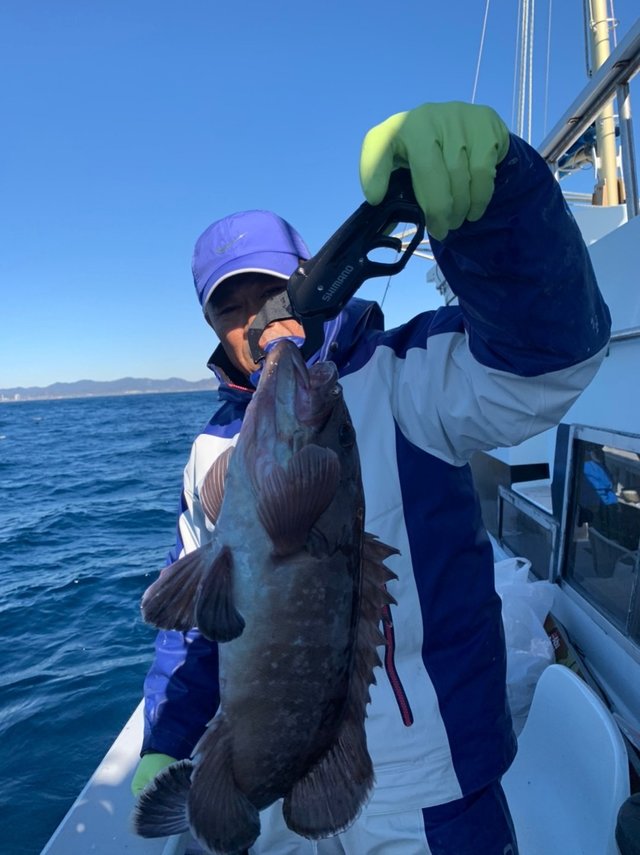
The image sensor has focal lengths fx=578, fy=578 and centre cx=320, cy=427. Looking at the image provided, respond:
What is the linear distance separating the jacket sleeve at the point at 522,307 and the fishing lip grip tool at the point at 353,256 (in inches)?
5.8

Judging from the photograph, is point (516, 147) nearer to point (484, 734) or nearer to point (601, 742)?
point (484, 734)

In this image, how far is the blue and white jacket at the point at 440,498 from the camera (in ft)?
5.36

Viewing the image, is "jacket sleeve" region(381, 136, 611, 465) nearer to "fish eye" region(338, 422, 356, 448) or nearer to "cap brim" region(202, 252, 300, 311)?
"fish eye" region(338, 422, 356, 448)

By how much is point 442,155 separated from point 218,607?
131 cm

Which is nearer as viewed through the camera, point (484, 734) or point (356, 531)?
point (356, 531)

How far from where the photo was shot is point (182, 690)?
7.73 feet

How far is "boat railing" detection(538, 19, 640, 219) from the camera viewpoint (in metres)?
2.85

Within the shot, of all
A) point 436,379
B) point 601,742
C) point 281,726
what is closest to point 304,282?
point 436,379

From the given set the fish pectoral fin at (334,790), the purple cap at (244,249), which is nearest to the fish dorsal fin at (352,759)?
the fish pectoral fin at (334,790)

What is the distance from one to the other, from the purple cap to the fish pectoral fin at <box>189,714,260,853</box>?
1.67 m

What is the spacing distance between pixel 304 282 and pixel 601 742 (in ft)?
7.67

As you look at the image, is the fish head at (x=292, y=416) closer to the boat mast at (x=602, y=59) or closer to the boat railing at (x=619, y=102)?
the boat railing at (x=619, y=102)

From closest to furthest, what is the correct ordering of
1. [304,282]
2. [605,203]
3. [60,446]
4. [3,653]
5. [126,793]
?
[304,282]
[126,793]
[605,203]
[3,653]
[60,446]

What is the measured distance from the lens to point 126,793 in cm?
317
